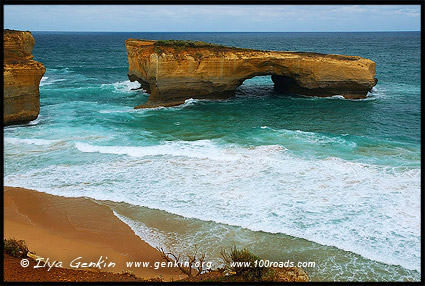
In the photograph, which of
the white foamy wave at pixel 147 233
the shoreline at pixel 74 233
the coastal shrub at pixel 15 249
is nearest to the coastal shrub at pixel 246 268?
the shoreline at pixel 74 233

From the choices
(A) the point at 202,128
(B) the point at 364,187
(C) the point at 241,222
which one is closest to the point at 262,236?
(C) the point at 241,222

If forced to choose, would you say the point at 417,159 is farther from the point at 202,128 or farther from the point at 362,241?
the point at 202,128

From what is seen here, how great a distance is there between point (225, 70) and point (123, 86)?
14.2m

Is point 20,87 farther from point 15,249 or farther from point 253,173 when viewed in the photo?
point 15,249

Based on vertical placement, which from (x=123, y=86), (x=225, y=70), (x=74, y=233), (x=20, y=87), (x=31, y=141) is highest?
(x=225, y=70)

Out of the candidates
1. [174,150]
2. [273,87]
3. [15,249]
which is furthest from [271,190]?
[273,87]

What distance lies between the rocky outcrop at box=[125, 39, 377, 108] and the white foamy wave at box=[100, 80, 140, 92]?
707cm

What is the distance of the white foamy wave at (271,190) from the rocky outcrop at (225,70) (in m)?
10.7

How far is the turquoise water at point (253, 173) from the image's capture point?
36.9 feet

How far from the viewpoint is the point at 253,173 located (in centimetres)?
1585

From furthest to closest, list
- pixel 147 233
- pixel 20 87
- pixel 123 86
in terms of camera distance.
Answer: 1. pixel 123 86
2. pixel 20 87
3. pixel 147 233

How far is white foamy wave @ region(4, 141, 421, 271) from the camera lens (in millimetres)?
11641

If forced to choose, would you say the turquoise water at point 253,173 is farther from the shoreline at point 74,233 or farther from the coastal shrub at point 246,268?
the coastal shrub at point 246,268

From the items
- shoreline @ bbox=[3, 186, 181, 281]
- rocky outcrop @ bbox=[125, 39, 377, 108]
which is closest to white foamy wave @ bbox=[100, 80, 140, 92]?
rocky outcrop @ bbox=[125, 39, 377, 108]
